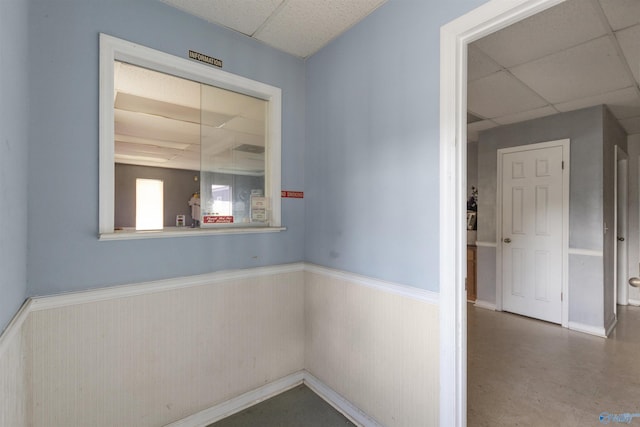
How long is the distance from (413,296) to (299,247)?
1.12 meters

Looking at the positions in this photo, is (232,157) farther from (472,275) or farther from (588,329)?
(588,329)

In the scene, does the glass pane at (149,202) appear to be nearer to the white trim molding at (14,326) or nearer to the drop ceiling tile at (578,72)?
the white trim molding at (14,326)

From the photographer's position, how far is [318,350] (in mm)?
2357

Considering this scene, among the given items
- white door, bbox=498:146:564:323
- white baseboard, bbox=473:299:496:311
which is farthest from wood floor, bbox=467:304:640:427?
white baseboard, bbox=473:299:496:311

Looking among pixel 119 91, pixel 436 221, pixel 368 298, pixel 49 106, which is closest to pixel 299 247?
pixel 368 298

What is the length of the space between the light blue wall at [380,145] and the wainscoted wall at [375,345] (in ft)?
0.44

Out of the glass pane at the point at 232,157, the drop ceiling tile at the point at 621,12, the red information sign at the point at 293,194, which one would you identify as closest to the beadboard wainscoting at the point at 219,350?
the glass pane at the point at 232,157

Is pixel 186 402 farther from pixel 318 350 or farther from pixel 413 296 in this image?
pixel 413 296

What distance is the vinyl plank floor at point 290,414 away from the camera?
1.96 meters

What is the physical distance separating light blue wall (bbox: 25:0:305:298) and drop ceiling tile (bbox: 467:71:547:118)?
2597 millimetres

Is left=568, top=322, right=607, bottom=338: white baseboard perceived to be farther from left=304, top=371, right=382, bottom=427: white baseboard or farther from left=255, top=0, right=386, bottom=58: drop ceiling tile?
left=255, top=0, right=386, bottom=58: drop ceiling tile

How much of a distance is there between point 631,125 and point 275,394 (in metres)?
5.81

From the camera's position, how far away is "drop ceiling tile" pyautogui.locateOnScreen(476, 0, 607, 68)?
1.82 metres

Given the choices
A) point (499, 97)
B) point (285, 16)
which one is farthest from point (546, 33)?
point (285, 16)
